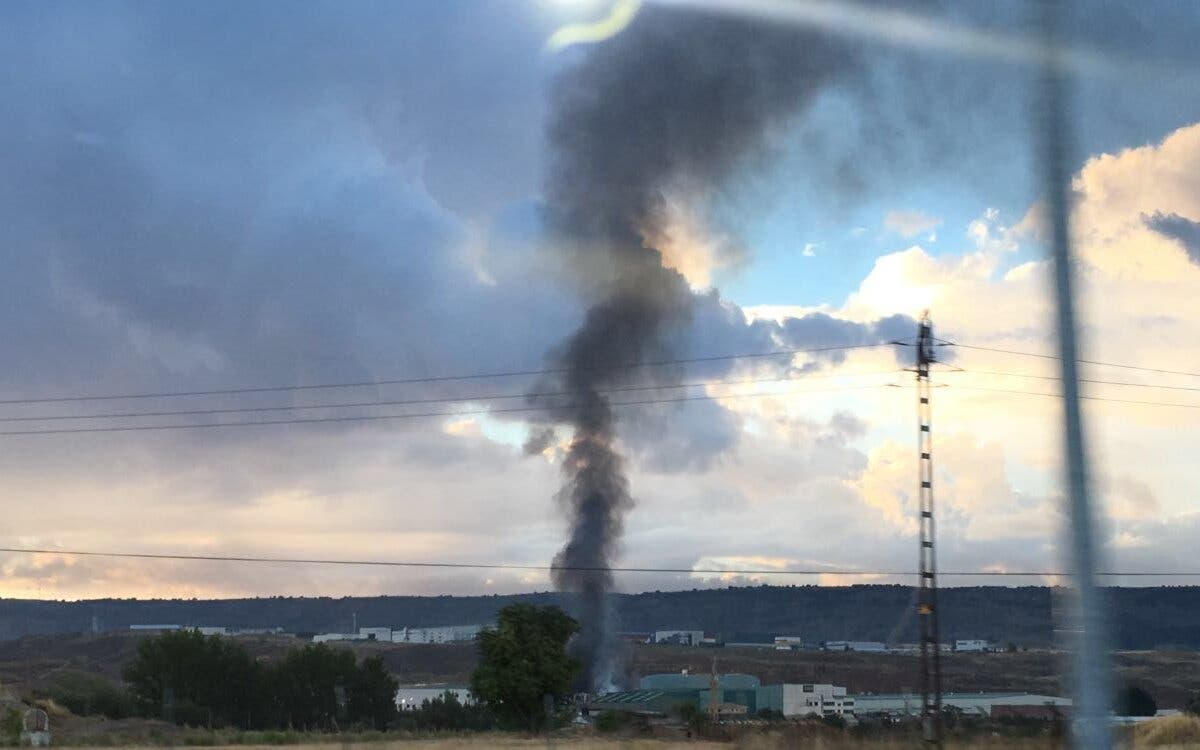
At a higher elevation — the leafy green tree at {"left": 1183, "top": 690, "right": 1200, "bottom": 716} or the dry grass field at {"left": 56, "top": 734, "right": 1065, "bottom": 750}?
the dry grass field at {"left": 56, "top": 734, "right": 1065, "bottom": 750}

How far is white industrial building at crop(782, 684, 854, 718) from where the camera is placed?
124125 mm

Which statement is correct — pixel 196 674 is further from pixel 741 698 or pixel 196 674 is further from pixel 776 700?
pixel 776 700

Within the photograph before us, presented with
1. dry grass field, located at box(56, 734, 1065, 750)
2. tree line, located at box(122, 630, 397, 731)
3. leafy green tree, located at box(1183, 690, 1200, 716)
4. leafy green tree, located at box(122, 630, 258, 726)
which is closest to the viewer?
dry grass field, located at box(56, 734, 1065, 750)

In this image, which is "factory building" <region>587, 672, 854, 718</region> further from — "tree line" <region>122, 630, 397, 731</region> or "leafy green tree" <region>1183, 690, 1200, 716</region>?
"leafy green tree" <region>1183, 690, 1200, 716</region>

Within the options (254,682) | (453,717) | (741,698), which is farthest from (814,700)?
(254,682)

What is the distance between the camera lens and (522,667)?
86.9 meters

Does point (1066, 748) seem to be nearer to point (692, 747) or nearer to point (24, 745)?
point (692, 747)

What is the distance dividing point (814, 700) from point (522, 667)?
50.3 metres

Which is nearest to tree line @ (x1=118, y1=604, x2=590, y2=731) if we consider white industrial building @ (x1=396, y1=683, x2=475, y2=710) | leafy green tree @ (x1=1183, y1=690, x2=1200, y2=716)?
white industrial building @ (x1=396, y1=683, x2=475, y2=710)

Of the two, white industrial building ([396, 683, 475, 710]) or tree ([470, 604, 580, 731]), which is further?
white industrial building ([396, 683, 475, 710])

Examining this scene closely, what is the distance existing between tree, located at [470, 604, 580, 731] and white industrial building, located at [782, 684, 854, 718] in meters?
40.7

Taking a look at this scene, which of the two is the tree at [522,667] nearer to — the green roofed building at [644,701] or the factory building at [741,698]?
the green roofed building at [644,701]

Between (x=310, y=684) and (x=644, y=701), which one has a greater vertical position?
(x=310, y=684)

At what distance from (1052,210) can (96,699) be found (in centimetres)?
10221
